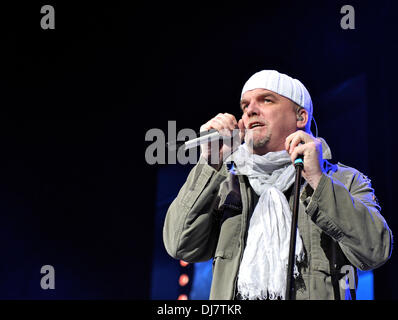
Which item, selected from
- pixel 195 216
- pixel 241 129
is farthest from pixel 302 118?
pixel 195 216

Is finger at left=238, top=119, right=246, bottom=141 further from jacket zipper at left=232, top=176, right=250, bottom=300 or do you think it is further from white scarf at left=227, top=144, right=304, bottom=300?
jacket zipper at left=232, top=176, right=250, bottom=300

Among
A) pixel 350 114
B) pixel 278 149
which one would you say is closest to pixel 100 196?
pixel 350 114

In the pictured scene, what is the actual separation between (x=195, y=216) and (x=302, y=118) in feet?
2.18

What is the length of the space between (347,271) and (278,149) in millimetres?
558

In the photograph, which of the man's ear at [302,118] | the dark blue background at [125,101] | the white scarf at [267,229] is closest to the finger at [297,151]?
the white scarf at [267,229]

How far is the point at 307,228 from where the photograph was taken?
180cm

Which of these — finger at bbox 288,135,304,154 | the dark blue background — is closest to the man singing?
finger at bbox 288,135,304,154

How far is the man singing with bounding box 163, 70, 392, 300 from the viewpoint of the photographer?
1.65 m

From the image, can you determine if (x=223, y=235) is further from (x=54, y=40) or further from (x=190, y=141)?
(x=54, y=40)

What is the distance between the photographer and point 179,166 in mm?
4160

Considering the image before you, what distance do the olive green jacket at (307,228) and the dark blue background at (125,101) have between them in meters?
1.50

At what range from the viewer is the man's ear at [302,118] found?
2148 millimetres

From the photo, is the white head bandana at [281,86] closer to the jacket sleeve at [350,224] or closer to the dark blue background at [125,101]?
the jacket sleeve at [350,224]
